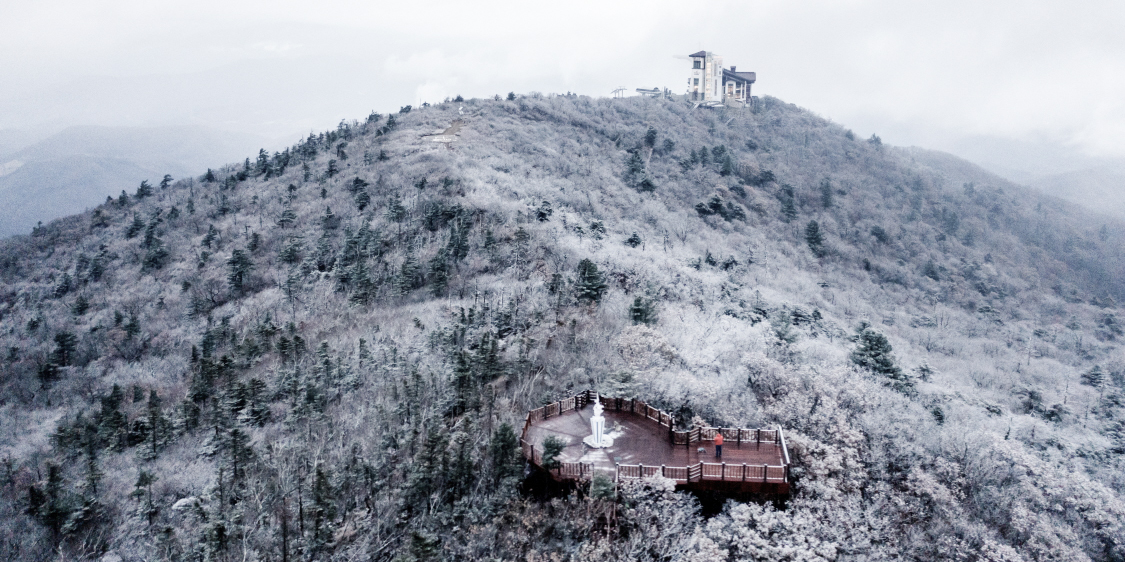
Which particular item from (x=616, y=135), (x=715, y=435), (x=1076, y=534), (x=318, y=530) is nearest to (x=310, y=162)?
(x=616, y=135)

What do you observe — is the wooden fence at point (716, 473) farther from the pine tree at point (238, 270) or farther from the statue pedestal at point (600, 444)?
the pine tree at point (238, 270)

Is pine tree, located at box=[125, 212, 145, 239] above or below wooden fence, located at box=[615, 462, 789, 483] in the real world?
above

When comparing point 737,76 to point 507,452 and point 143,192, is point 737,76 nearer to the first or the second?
point 143,192

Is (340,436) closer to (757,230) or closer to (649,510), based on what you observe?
(649,510)

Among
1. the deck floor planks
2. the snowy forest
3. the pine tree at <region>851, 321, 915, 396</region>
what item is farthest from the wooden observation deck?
the pine tree at <region>851, 321, 915, 396</region>

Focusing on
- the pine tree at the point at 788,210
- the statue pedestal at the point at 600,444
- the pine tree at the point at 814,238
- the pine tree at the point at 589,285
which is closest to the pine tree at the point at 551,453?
the statue pedestal at the point at 600,444

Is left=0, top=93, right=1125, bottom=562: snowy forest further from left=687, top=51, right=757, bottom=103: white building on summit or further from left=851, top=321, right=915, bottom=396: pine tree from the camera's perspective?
left=687, top=51, right=757, bottom=103: white building on summit
